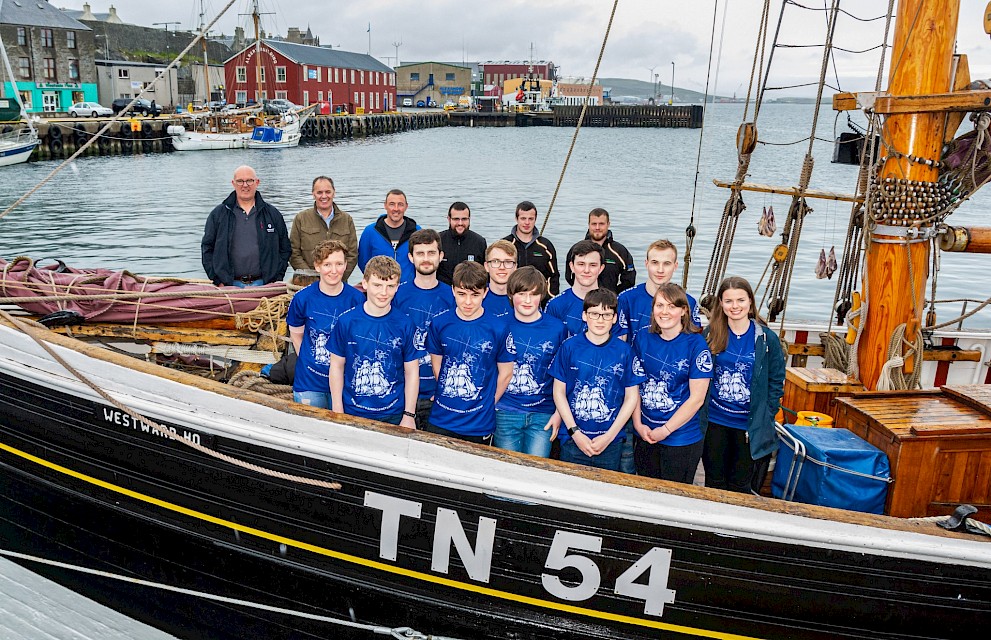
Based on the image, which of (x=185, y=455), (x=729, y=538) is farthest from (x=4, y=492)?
(x=729, y=538)

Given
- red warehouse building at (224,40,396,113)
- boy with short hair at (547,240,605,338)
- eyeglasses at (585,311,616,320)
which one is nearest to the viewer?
eyeglasses at (585,311,616,320)

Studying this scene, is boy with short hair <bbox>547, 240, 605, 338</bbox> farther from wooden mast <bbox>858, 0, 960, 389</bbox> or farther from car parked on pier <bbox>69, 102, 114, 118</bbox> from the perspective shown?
car parked on pier <bbox>69, 102, 114, 118</bbox>

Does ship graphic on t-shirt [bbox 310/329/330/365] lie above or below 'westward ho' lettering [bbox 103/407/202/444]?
above

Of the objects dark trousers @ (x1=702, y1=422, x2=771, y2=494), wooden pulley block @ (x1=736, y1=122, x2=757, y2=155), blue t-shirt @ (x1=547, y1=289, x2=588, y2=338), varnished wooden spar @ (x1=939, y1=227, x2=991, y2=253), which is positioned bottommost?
dark trousers @ (x1=702, y1=422, x2=771, y2=494)

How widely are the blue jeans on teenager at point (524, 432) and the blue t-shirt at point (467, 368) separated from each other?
0.21ft

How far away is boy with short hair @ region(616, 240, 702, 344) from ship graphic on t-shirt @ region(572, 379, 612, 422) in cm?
41

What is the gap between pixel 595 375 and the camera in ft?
11.8

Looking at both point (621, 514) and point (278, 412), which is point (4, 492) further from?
point (621, 514)

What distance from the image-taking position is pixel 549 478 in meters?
3.35

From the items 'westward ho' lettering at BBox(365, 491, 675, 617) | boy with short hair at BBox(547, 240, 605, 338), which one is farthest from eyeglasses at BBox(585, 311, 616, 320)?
'westward ho' lettering at BBox(365, 491, 675, 617)

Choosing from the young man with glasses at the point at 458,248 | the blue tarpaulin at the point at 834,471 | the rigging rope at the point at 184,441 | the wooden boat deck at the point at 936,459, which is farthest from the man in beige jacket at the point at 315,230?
the wooden boat deck at the point at 936,459

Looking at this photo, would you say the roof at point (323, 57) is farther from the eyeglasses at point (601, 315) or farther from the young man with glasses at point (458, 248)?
the eyeglasses at point (601, 315)

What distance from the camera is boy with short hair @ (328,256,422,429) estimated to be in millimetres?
3631

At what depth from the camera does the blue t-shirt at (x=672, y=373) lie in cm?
364
